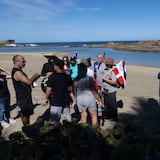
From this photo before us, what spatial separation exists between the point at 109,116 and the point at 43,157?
4704mm

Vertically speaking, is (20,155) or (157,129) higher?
(20,155)

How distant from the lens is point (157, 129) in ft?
24.0

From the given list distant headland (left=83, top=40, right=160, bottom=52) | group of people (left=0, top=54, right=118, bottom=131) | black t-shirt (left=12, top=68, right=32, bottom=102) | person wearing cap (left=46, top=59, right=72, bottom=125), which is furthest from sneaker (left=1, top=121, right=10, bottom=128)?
distant headland (left=83, top=40, right=160, bottom=52)

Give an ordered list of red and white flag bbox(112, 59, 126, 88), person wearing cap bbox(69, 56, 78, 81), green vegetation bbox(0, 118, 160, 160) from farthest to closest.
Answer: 1. person wearing cap bbox(69, 56, 78, 81)
2. red and white flag bbox(112, 59, 126, 88)
3. green vegetation bbox(0, 118, 160, 160)

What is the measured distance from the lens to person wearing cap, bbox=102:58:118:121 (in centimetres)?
755

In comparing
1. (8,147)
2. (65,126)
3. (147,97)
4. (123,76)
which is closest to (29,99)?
(123,76)

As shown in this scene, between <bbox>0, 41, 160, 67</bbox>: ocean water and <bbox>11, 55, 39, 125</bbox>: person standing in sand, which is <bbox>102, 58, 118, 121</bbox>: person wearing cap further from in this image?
<bbox>0, 41, 160, 67</bbox>: ocean water

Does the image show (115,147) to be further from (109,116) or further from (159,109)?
(159,109)

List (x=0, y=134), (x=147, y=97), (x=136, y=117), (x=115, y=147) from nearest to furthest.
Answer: (x=115, y=147)
(x=0, y=134)
(x=136, y=117)
(x=147, y=97)

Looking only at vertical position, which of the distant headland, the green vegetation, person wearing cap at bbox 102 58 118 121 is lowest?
the distant headland

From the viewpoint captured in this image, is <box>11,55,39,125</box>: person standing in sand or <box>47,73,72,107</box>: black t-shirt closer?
<box>47,73,72,107</box>: black t-shirt

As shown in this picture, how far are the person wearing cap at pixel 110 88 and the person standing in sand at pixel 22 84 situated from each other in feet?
6.00

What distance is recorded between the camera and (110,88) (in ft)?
25.3

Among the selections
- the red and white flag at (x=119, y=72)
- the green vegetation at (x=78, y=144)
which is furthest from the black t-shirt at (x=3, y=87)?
the green vegetation at (x=78, y=144)
